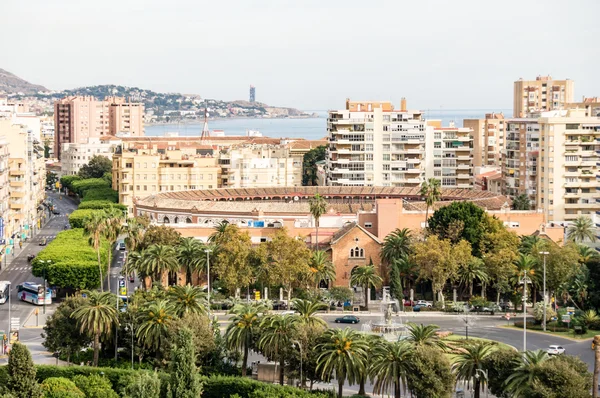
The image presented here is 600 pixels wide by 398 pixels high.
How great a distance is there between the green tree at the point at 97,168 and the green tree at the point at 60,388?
438 feet

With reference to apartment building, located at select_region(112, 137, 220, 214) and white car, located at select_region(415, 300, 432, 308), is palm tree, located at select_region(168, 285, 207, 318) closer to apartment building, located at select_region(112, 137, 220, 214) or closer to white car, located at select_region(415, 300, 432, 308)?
white car, located at select_region(415, 300, 432, 308)

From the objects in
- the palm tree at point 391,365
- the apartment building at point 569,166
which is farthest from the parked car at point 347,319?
the apartment building at point 569,166

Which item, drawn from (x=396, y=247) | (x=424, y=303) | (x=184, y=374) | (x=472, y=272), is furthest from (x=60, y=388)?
(x=396, y=247)

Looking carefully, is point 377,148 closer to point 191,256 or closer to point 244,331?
point 191,256

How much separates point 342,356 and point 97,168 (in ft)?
456

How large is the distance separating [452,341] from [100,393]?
22.0 metres

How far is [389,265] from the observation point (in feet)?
298

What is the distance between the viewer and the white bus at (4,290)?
90.0 meters

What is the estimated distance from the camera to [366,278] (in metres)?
Result: 86.5

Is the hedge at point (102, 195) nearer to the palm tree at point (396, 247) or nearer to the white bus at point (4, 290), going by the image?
the white bus at point (4, 290)

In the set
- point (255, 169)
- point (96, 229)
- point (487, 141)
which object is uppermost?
point (487, 141)

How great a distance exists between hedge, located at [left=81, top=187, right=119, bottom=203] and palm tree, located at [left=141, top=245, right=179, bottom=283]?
67827mm

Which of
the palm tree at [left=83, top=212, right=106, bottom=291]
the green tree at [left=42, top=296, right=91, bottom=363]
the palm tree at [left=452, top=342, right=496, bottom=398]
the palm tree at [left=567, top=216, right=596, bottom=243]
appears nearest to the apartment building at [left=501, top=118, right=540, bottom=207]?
the palm tree at [left=567, top=216, right=596, bottom=243]

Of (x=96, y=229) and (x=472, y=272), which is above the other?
(x=96, y=229)
